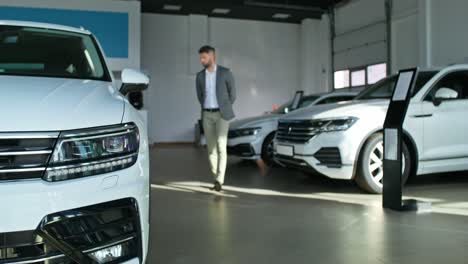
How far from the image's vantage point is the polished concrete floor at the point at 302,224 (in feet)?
9.61

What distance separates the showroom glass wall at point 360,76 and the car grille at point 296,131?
8294 mm

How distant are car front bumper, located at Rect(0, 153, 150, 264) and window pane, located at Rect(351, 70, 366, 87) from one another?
1309 cm

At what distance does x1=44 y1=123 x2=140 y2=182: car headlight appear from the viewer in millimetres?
1683

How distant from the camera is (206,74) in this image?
212 inches

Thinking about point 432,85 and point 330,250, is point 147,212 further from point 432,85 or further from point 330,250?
point 432,85

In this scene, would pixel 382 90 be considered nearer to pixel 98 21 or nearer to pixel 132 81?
pixel 132 81

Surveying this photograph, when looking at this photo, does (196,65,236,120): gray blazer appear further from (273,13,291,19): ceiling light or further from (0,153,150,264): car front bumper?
(273,13,291,19): ceiling light

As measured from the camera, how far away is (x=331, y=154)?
4.82m

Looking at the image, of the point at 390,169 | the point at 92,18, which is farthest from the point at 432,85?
the point at 92,18

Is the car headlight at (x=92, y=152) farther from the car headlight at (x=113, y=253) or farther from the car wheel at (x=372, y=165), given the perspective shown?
the car wheel at (x=372, y=165)

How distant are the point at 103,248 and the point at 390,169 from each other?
317 cm

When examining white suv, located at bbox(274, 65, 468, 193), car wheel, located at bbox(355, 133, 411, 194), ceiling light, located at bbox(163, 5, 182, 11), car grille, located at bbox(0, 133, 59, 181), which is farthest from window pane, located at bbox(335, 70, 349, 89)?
car grille, located at bbox(0, 133, 59, 181)

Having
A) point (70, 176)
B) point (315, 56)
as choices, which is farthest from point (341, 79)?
point (70, 176)

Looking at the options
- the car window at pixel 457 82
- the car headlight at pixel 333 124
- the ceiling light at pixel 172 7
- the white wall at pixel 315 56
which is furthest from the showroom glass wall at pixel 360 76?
the car headlight at pixel 333 124
